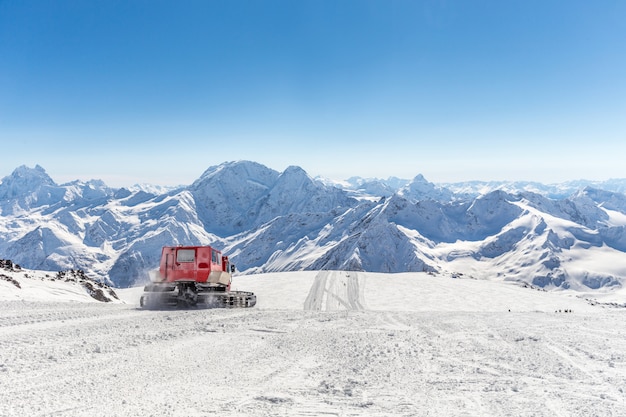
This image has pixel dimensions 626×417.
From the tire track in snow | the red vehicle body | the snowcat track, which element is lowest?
the tire track in snow

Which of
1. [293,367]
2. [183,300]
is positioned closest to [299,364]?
[293,367]

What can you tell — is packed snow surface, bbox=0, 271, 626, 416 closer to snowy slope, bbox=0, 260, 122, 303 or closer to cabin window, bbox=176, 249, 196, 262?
snowy slope, bbox=0, 260, 122, 303

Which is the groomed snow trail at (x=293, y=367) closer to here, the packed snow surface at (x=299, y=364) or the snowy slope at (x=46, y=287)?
the packed snow surface at (x=299, y=364)

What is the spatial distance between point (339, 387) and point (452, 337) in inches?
295

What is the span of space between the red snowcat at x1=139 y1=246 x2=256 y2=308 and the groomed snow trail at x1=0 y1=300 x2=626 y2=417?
4058 mm

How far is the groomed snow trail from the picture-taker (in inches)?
296

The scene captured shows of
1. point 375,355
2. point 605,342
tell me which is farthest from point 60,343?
point 605,342

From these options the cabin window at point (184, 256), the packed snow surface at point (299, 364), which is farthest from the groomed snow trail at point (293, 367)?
the cabin window at point (184, 256)

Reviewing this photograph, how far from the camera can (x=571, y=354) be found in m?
12.1

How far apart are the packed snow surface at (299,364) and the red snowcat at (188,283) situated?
2.83 m

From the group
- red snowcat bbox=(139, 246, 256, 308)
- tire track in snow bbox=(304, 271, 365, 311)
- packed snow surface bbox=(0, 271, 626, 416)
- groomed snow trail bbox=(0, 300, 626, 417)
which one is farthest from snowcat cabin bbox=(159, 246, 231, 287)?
tire track in snow bbox=(304, 271, 365, 311)

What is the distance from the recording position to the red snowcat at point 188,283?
20609mm

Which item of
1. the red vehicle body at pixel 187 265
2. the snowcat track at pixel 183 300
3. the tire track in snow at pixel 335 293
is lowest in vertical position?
the tire track in snow at pixel 335 293

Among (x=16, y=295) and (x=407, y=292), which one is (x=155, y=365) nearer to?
(x=16, y=295)
